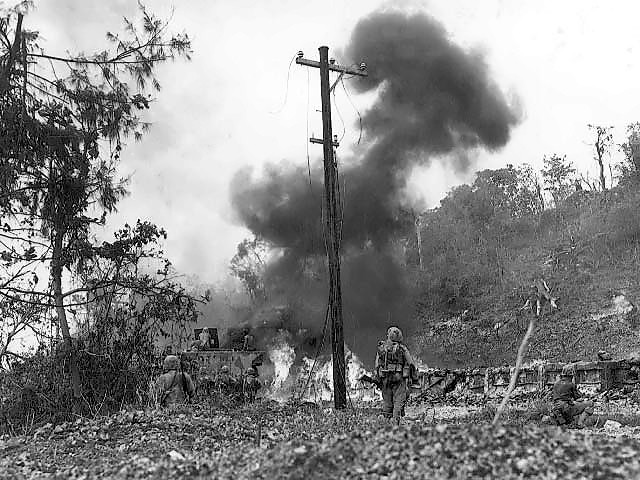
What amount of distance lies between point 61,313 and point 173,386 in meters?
3.35

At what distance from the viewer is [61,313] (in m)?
15.1

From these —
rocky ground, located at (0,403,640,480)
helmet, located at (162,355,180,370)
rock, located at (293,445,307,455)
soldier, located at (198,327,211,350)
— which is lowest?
rocky ground, located at (0,403,640,480)

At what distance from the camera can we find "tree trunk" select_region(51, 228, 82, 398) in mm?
14836

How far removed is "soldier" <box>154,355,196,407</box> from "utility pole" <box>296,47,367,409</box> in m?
3.00

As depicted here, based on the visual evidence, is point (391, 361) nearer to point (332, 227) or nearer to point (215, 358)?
point (332, 227)

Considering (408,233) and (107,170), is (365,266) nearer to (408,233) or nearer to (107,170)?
(408,233)

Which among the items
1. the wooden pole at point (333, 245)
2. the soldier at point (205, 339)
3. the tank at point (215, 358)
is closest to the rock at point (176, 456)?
A: the wooden pole at point (333, 245)

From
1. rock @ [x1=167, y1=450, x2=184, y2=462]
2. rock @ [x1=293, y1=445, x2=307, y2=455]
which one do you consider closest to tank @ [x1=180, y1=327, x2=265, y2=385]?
rock @ [x1=167, y1=450, x2=184, y2=462]

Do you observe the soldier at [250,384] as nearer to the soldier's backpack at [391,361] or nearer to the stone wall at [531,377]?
the soldier's backpack at [391,361]

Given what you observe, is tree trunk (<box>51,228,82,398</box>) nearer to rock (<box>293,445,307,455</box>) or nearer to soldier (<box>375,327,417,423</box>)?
soldier (<box>375,327,417,423</box>)

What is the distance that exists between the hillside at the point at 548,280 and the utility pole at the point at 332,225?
1766 cm

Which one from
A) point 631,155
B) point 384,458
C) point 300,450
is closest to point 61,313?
point 300,450

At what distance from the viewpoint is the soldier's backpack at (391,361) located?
12742mm

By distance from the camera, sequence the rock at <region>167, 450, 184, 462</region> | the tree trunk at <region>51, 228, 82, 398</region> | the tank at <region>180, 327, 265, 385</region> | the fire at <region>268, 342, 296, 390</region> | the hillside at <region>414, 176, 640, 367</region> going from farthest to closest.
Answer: the hillside at <region>414, 176, 640, 367</region>, the fire at <region>268, 342, 296, 390</region>, the tank at <region>180, 327, 265, 385</region>, the tree trunk at <region>51, 228, 82, 398</region>, the rock at <region>167, 450, 184, 462</region>
